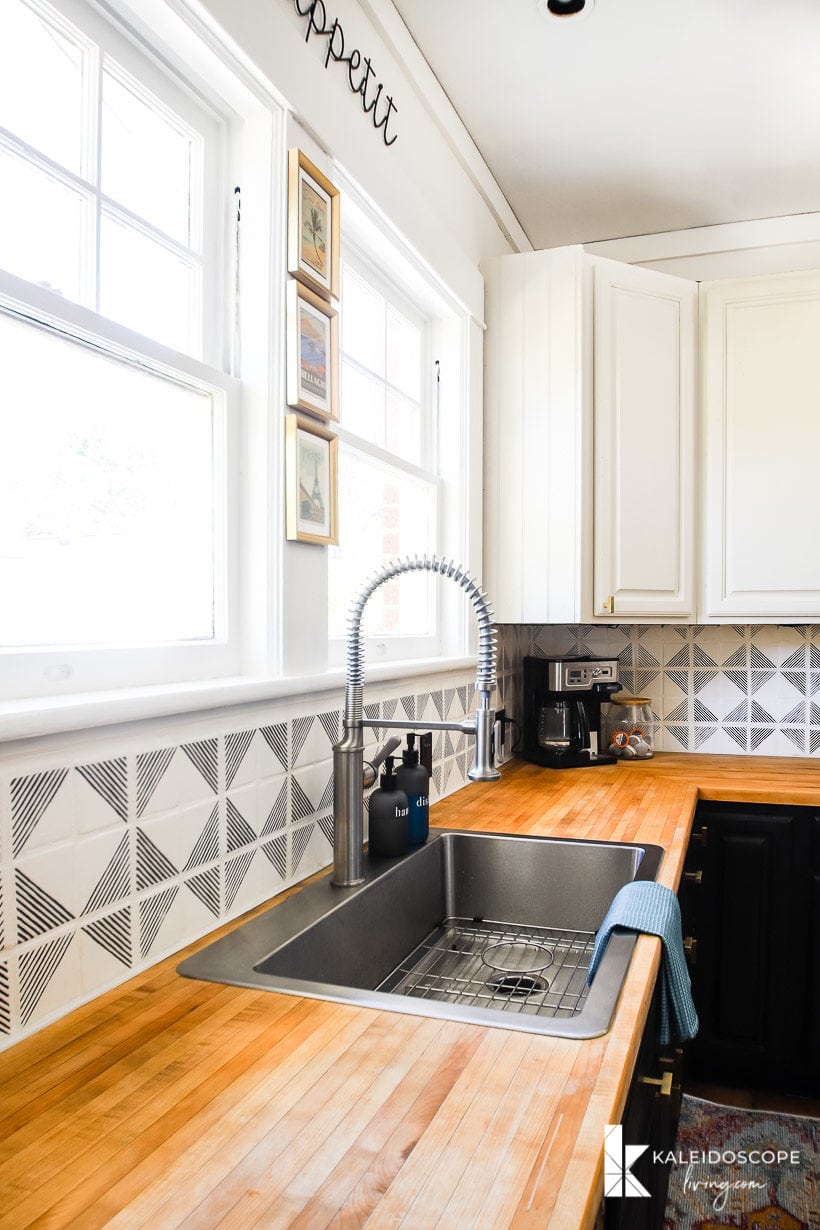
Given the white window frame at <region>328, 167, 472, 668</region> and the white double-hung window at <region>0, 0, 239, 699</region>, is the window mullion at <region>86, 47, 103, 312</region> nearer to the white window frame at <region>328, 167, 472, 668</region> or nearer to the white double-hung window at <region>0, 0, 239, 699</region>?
the white double-hung window at <region>0, 0, 239, 699</region>

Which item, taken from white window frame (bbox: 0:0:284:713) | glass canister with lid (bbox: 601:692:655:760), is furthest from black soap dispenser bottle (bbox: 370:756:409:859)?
glass canister with lid (bbox: 601:692:655:760)

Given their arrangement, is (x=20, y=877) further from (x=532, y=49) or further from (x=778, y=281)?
(x=778, y=281)

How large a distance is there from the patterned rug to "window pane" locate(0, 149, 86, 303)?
197 cm

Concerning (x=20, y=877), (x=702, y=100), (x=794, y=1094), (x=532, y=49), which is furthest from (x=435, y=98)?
(x=794, y=1094)

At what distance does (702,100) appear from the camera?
2312 mm

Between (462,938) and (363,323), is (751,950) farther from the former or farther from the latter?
(363,323)

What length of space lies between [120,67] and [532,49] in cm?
126

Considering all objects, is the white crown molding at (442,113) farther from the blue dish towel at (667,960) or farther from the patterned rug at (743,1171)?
the patterned rug at (743,1171)

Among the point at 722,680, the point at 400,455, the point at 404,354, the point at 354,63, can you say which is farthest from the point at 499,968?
the point at 722,680

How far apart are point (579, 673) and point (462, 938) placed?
4.12 feet

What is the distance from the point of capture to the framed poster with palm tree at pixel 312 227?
4.79ft

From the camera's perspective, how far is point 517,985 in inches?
55.4

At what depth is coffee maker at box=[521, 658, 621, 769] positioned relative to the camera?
271 cm

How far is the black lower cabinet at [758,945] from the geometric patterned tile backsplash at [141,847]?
4.36 ft
